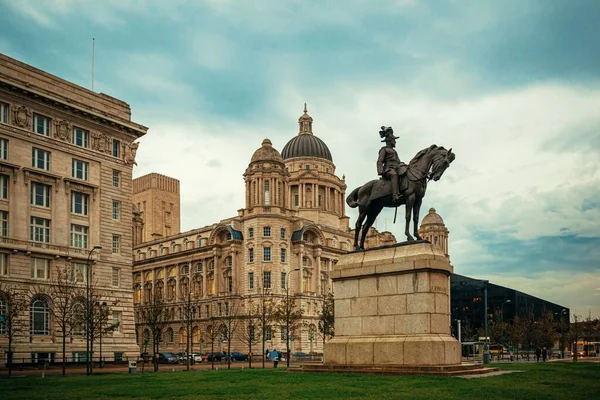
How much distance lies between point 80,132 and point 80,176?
453 cm

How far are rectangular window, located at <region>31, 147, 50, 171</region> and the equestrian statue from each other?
1751 inches

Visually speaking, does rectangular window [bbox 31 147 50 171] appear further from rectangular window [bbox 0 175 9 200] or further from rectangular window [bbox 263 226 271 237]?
rectangular window [bbox 263 226 271 237]

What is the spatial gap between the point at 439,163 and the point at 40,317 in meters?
48.0

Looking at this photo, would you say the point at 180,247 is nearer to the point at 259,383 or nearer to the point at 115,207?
the point at 115,207

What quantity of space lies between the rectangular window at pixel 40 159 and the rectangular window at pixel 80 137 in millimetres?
3531

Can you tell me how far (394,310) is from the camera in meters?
28.1

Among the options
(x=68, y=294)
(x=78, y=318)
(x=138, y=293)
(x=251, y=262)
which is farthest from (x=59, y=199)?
(x=138, y=293)

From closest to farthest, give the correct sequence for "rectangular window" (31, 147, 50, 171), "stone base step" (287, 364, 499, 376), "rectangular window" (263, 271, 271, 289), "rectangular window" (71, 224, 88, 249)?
"stone base step" (287, 364, 499, 376) < "rectangular window" (31, 147, 50, 171) < "rectangular window" (71, 224, 88, 249) < "rectangular window" (263, 271, 271, 289)

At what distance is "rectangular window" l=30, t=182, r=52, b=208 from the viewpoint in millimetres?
65625

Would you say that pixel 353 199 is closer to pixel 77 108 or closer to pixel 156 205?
pixel 77 108

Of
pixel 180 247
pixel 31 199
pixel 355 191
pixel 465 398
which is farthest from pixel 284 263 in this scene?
pixel 465 398

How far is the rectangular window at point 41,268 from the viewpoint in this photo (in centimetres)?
6450

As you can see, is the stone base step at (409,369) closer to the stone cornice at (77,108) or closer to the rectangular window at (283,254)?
the stone cornice at (77,108)

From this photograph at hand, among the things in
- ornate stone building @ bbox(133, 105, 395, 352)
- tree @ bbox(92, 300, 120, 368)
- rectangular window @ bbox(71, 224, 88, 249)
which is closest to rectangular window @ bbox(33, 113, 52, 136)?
rectangular window @ bbox(71, 224, 88, 249)
